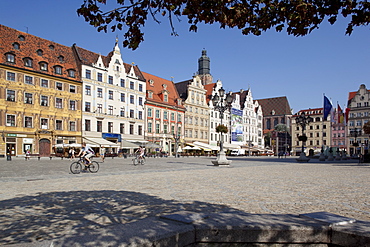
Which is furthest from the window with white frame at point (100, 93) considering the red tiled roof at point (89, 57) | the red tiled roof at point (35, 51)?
the red tiled roof at point (89, 57)

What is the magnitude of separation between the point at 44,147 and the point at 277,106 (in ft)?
300

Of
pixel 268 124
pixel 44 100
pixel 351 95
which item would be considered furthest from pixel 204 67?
pixel 44 100

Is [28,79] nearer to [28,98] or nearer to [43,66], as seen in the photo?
[28,98]

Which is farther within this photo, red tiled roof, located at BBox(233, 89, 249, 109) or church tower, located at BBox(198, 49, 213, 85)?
church tower, located at BBox(198, 49, 213, 85)

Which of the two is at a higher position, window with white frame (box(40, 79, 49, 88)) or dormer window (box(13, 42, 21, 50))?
dormer window (box(13, 42, 21, 50))

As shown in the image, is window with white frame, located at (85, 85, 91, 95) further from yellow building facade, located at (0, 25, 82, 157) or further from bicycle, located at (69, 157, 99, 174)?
bicycle, located at (69, 157, 99, 174)

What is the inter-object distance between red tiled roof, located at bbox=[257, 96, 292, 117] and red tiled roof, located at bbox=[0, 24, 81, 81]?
83815 mm

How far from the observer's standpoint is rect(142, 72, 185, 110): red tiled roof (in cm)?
5881

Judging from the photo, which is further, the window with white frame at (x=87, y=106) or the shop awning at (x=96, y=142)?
the window with white frame at (x=87, y=106)

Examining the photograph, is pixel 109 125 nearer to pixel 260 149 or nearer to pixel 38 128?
pixel 38 128

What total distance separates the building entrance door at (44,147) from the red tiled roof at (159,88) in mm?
19326

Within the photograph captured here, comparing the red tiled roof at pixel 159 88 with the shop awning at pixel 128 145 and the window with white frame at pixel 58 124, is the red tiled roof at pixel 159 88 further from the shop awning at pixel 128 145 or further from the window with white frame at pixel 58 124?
the window with white frame at pixel 58 124

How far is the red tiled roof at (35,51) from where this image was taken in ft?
129

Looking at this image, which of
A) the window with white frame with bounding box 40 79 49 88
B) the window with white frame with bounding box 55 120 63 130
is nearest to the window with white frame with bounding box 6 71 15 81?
the window with white frame with bounding box 40 79 49 88
